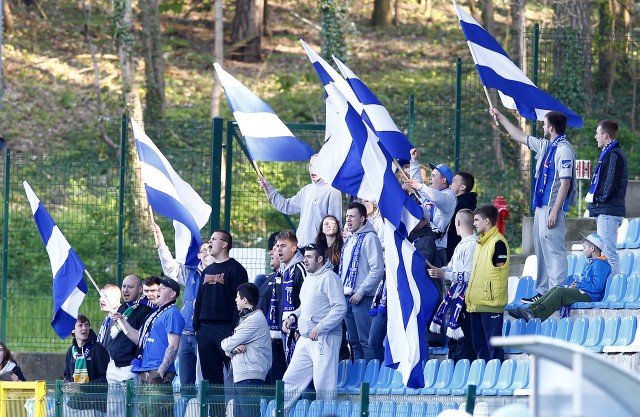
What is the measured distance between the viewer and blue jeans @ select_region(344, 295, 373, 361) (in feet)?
44.2

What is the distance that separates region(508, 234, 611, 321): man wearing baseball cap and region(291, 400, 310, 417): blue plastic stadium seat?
3.35 metres

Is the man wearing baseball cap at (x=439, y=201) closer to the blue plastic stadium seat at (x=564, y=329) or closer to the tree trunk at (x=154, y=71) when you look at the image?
the blue plastic stadium seat at (x=564, y=329)

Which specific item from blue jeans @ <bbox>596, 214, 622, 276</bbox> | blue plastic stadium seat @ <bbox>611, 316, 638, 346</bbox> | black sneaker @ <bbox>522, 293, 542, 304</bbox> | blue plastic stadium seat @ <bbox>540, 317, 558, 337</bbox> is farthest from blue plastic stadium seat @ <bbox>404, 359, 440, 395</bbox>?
blue jeans @ <bbox>596, 214, 622, 276</bbox>

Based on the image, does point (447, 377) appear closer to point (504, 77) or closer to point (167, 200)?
point (504, 77)

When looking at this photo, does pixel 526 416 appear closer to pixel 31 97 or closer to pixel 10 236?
pixel 10 236

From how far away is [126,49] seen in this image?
1028 inches

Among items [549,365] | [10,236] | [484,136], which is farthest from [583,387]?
[10,236]

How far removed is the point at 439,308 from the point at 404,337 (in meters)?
1.31

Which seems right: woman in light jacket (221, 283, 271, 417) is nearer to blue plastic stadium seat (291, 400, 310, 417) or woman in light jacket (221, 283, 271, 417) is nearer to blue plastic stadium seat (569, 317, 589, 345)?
blue plastic stadium seat (291, 400, 310, 417)

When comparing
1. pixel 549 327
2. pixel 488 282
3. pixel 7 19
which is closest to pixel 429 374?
pixel 488 282

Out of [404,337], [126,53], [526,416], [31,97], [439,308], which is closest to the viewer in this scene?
[526,416]

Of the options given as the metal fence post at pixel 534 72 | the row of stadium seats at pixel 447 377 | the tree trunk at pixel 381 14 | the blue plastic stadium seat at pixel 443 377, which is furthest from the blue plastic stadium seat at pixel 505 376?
the tree trunk at pixel 381 14

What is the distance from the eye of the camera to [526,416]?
18.7 ft

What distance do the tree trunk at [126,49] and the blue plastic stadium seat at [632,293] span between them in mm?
12905
